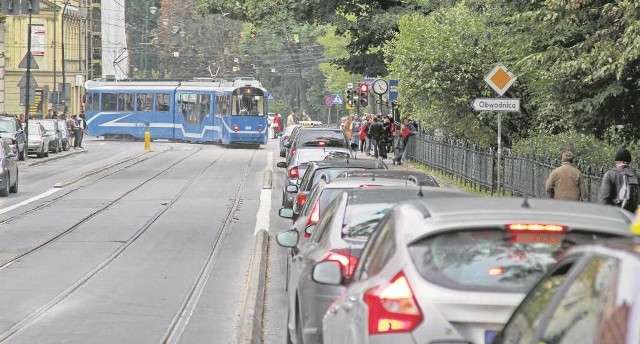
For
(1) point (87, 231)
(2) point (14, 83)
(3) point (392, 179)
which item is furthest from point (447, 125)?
(2) point (14, 83)

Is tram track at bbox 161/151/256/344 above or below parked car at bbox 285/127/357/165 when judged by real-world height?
below

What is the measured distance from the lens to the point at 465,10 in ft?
131

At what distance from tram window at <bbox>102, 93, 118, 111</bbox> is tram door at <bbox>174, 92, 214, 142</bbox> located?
4398 millimetres

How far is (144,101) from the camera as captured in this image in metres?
73.2

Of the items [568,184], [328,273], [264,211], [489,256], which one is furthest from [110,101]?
[489,256]

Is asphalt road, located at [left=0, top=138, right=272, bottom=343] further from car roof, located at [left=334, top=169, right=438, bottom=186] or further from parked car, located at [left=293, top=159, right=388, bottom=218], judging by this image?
car roof, located at [left=334, top=169, right=438, bottom=186]

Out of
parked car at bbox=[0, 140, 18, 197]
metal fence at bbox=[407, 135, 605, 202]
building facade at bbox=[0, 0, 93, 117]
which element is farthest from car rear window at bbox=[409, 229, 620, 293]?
building facade at bbox=[0, 0, 93, 117]

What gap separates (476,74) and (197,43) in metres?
89.2

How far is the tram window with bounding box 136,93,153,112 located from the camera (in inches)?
2872

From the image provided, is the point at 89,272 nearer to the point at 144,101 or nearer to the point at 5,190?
the point at 5,190

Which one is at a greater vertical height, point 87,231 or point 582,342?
point 582,342

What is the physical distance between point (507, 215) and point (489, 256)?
234mm

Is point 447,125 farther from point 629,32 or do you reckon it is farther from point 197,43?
point 197,43

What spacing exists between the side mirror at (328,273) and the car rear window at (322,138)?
997 inches
